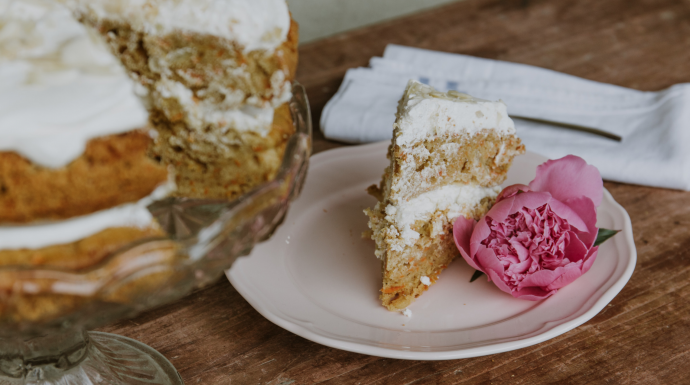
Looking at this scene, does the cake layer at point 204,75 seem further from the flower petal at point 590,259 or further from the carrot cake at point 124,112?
the flower petal at point 590,259

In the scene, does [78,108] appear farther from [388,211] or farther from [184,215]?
[388,211]

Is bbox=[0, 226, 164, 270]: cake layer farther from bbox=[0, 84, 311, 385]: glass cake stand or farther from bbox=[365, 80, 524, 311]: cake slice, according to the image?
bbox=[365, 80, 524, 311]: cake slice

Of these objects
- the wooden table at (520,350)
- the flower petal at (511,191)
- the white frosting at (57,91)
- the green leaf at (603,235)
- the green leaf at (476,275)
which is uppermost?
the white frosting at (57,91)

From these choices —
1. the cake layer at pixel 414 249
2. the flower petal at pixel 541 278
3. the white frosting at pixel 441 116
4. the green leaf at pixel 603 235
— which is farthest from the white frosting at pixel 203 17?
the green leaf at pixel 603 235

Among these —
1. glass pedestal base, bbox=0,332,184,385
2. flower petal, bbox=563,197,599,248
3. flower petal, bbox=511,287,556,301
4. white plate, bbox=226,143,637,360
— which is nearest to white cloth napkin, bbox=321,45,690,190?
white plate, bbox=226,143,637,360

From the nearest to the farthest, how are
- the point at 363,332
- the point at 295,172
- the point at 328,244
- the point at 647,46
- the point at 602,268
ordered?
the point at 295,172 < the point at 363,332 < the point at 602,268 < the point at 328,244 < the point at 647,46

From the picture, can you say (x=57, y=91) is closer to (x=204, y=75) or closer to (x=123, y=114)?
(x=123, y=114)

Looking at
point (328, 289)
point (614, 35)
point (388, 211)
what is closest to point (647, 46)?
point (614, 35)
